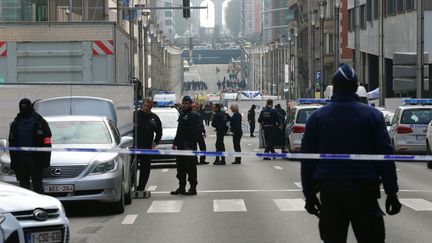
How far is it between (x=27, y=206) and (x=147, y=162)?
1074 cm

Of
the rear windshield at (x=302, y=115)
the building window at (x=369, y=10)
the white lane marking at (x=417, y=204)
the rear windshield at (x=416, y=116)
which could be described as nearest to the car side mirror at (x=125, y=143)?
the white lane marking at (x=417, y=204)

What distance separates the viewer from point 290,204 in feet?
58.7

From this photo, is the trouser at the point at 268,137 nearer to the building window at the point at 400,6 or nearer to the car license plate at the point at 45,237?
the car license plate at the point at 45,237

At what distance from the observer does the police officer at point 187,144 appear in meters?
20.1

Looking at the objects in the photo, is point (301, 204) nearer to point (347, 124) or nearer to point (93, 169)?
point (93, 169)

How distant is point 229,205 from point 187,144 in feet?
9.05

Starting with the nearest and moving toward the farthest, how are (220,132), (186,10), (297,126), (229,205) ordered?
(229,205), (220,132), (297,126), (186,10)

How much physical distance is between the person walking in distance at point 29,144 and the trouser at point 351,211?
8178mm

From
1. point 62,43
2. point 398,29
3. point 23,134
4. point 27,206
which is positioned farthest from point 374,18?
point 27,206

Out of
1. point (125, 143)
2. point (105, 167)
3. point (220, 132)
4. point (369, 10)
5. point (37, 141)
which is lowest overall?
point (220, 132)

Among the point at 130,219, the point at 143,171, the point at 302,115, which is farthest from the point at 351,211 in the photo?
the point at 302,115

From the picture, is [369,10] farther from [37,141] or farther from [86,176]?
[37,141]

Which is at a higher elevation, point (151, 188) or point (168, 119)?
point (168, 119)

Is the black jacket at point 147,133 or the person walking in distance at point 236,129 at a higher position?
the black jacket at point 147,133
